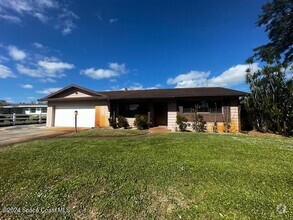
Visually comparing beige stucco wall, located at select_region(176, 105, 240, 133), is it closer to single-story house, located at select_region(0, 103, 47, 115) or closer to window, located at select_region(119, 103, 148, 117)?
window, located at select_region(119, 103, 148, 117)

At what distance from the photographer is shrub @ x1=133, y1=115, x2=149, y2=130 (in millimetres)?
15427

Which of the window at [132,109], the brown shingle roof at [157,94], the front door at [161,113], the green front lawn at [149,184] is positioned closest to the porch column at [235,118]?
the brown shingle roof at [157,94]

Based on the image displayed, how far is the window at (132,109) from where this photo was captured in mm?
17141

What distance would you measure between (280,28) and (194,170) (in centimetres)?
2006

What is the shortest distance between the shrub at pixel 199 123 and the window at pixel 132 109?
4.41 metres

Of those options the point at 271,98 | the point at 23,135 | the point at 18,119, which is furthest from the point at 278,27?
the point at 18,119

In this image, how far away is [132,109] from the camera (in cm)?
1738

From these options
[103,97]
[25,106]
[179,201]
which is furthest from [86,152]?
[25,106]

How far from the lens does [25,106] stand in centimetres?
3891

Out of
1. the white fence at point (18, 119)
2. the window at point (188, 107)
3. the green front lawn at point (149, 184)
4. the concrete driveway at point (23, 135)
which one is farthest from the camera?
the white fence at point (18, 119)

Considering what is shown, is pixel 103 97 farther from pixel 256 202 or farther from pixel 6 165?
pixel 256 202

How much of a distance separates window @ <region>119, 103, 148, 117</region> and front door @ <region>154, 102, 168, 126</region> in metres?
1.07

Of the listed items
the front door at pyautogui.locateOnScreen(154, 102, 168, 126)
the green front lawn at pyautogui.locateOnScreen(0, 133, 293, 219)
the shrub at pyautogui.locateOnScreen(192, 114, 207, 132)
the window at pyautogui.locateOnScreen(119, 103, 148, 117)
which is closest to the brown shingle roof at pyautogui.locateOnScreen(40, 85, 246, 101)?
the window at pyautogui.locateOnScreen(119, 103, 148, 117)

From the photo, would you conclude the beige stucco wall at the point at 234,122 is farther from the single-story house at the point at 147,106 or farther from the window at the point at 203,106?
the window at the point at 203,106
